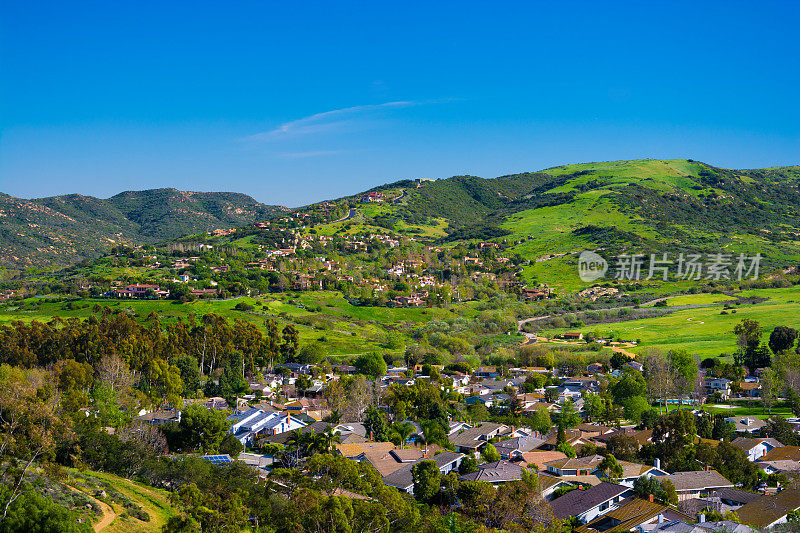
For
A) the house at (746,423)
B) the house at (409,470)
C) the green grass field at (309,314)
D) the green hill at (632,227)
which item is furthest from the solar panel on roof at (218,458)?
the green hill at (632,227)

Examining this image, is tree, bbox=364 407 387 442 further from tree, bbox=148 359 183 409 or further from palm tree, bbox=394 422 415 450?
tree, bbox=148 359 183 409

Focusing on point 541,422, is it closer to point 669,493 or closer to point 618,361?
point 669,493

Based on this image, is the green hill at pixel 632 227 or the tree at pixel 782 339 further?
the green hill at pixel 632 227

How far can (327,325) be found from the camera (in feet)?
300

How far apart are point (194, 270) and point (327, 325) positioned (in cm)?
3271

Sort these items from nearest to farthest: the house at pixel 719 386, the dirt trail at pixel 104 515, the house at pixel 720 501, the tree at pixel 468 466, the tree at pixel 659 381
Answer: the dirt trail at pixel 104 515
the house at pixel 720 501
the tree at pixel 468 466
the tree at pixel 659 381
the house at pixel 719 386

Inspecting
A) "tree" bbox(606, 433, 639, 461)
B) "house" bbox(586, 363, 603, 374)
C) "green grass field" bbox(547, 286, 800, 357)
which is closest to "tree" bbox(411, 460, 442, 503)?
"tree" bbox(606, 433, 639, 461)

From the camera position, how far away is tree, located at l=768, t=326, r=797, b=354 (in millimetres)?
71312

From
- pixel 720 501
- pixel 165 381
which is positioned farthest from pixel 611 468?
pixel 165 381

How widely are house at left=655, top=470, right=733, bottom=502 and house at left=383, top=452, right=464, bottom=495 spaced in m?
10.1

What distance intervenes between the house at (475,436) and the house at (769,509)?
15.2 meters

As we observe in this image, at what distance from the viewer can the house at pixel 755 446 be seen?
39.4 m

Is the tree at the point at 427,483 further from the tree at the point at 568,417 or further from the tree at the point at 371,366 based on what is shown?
the tree at the point at 371,366

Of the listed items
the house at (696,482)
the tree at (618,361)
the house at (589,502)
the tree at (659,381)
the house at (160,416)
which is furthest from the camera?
the tree at (618,361)
